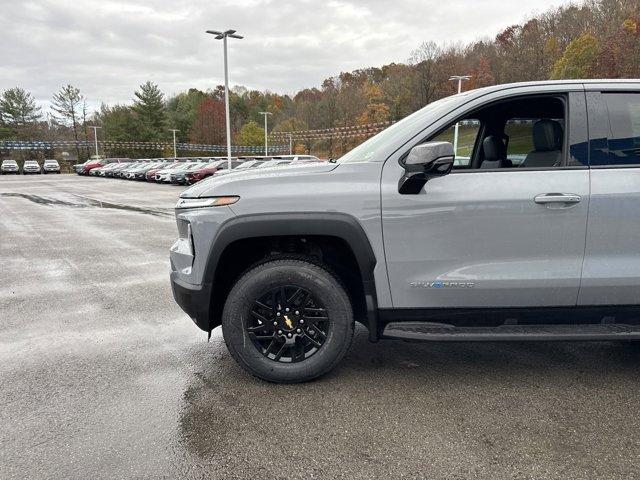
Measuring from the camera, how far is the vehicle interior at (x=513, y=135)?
3.20m

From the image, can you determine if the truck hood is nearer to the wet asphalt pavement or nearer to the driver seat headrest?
the wet asphalt pavement

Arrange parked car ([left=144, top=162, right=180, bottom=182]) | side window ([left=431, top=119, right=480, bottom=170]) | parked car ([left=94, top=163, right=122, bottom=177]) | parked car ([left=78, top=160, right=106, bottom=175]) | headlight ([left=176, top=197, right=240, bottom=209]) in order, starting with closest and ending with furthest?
headlight ([left=176, top=197, right=240, bottom=209])
side window ([left=431, top=119, right=480, bottom=170])
parked car ([left=144, top=162, right=180, bottom=182])
parked car ([left=94, top=163, right=122, bottom=177])
parked car ([left=78, top=160, right=106, bottom=175])

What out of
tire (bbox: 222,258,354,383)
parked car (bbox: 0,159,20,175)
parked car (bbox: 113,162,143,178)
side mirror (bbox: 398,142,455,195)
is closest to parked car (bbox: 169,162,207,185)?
parked car (bbox: 113,162,143,178)

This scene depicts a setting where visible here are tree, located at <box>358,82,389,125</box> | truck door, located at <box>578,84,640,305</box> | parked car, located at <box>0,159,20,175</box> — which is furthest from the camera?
tree, located at <box>358,82,389,125</box>

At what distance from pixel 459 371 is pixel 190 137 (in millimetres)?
84124

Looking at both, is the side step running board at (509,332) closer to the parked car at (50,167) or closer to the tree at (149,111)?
the parked car at (50,167)

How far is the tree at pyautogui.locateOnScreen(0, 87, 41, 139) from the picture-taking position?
68.7 m

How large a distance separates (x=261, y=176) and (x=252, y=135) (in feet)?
255

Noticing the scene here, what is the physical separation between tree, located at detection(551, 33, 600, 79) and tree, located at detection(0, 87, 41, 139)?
69165mm

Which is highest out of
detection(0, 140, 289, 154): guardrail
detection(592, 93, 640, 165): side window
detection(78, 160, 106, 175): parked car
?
detection(0, 140, 289, 154): guardrail

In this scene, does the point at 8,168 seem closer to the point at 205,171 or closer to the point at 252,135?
the point at 205,171

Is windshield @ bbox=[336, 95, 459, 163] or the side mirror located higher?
windshield @ bbox=[336, 95, 459, 163]

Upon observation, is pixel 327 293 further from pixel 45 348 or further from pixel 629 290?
pixel 45 348

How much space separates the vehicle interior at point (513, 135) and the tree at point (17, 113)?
262ft
